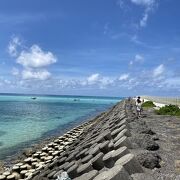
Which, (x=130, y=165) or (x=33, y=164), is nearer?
(x=130, y=165)

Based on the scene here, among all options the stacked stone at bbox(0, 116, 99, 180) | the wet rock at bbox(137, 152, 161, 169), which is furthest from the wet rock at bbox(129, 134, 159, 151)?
the stacked stone at bbox(0, 116, 99, 180)

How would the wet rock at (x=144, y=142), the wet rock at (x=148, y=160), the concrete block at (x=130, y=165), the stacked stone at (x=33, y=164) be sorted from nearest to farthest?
the concrete block at (x=130, y=165), the wet rock at (x=148, y=160), the wet rock at (x=144, y=142), the stacked stone at (x=33, y=164)

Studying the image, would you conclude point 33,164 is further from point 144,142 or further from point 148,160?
point 148,160

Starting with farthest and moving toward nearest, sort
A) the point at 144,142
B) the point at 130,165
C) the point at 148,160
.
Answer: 1. the point at 144,142
2. the point at 148,160
3. the point at 130,165

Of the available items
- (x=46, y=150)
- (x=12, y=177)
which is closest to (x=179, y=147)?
(x=12, y=177)

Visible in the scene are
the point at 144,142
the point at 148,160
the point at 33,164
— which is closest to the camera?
the point at 148,160

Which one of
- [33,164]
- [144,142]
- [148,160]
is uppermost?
[144,142]

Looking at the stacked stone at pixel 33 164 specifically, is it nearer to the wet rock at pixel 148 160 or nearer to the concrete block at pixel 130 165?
the wet rock at pixel 148 160

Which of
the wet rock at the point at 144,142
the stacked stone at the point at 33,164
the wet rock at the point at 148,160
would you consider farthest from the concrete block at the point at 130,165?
the stacked stone at the point at 33,164

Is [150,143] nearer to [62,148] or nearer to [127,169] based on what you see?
[127,169]

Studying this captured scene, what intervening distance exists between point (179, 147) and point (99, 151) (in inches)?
113

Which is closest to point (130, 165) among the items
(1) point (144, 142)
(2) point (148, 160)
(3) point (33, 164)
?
(2) point (148, 160)

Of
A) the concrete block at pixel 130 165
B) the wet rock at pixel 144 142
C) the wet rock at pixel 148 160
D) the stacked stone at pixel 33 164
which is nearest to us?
the concrete block at pixel 130 165

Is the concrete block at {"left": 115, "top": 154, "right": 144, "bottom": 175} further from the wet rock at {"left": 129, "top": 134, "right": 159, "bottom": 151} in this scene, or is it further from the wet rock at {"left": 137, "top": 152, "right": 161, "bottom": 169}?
the wet rock at {"left": 129, "top": 134, "right": 159, "bottom": 151}
